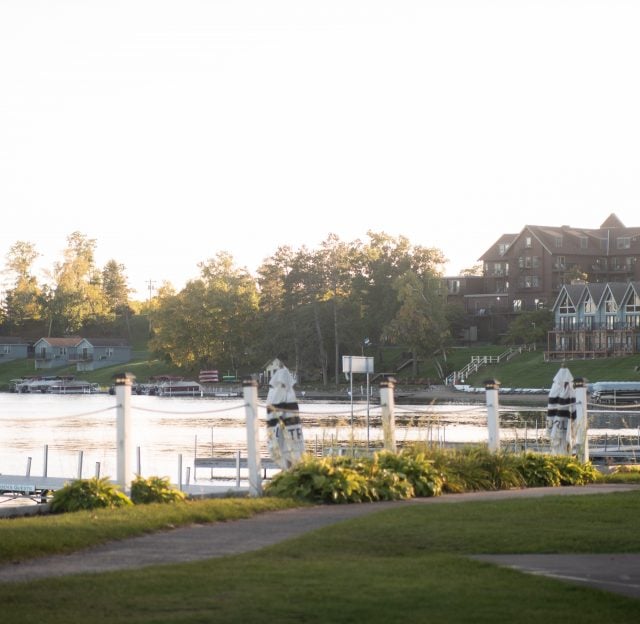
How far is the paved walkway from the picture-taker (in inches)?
446

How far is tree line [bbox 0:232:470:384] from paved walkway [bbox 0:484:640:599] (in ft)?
374

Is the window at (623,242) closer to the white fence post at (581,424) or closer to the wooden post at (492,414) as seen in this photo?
the white fence post at (581,424)

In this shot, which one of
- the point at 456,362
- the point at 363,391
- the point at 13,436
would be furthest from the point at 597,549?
the point at 456,362

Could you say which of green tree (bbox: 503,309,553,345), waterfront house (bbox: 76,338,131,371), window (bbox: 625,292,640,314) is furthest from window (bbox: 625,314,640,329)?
waterfront house (bbox: 76,338,131,371)

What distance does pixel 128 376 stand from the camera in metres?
16.7

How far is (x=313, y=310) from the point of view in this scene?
441 ft

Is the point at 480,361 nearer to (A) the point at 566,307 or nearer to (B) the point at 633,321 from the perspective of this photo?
(A) the point at 566,307

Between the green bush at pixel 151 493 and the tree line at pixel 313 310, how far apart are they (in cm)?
11230

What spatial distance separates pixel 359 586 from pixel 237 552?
229 cm

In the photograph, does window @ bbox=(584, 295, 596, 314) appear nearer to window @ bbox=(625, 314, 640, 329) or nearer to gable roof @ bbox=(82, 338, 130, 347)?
window @ bbox=(625, 314, 640, 329)

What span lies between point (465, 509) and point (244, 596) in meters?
6.19

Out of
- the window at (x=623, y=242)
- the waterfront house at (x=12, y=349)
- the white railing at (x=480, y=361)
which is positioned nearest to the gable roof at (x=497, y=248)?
the window at (x=623, y=242)

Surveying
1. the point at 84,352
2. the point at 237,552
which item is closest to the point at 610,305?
the point at 84,352

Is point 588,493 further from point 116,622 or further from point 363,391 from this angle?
point 363,391
